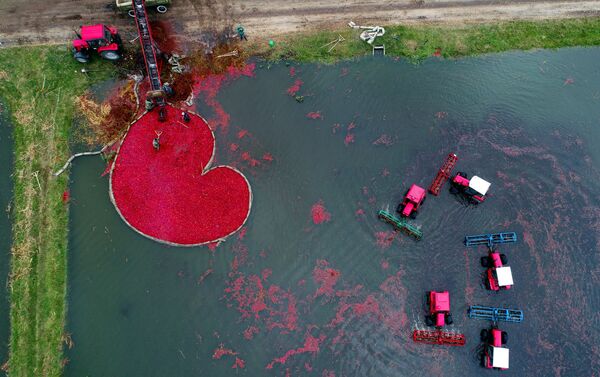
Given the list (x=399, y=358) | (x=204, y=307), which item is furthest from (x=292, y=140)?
(x=399, y=358)

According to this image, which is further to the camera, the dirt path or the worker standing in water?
the dirt path

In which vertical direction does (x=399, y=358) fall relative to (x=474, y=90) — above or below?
below

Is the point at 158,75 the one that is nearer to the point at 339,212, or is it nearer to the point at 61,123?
the point at 61,123

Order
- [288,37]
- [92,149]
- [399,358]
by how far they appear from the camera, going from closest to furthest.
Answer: [399,358] < [92,149] < [288,37]

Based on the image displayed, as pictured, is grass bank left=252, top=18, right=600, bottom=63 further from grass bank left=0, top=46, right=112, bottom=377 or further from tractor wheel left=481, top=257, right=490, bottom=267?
tractor wheel left=481, top=257, right=490, bottom=267

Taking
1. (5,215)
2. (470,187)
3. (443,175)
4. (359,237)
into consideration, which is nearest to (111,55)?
(5,215)

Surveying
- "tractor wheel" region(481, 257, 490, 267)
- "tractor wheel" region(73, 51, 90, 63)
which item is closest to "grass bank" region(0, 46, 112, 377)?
"tractor wheel" region(73, 51, 90, 63)

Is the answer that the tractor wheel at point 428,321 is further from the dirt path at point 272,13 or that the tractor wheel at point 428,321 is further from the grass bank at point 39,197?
the grass bank at point 39,197
